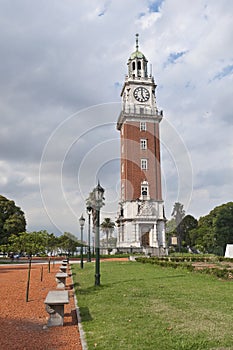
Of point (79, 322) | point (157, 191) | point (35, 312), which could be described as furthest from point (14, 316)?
point (157, 191)

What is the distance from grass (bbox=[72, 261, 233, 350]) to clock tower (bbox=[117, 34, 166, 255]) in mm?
34522

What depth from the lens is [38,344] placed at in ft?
19.1

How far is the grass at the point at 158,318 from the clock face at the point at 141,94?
44.6 meters

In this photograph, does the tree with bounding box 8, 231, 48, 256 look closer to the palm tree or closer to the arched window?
the arched window

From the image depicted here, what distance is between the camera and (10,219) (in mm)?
40812

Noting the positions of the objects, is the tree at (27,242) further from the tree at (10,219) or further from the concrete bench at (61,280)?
the tree at (10,219)

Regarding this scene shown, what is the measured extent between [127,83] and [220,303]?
48.5 meters

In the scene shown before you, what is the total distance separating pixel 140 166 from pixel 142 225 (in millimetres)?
8862

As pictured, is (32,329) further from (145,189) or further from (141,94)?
(141,94)

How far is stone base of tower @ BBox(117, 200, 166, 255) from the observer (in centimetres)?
4684

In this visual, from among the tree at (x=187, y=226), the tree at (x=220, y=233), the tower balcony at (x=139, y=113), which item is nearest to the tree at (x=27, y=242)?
the tree at (x=220, y=233)

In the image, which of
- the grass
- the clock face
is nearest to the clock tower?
the clock face

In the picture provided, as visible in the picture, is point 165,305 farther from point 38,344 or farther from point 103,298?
point 38,344

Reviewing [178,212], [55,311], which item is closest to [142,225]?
[178,212]
